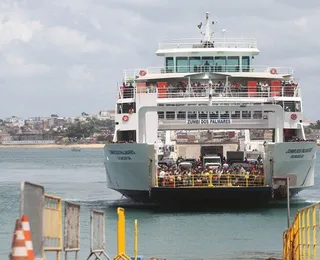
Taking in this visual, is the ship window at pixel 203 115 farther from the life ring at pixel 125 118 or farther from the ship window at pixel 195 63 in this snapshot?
the ship window at pixel 195 63

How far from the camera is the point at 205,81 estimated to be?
140 feet

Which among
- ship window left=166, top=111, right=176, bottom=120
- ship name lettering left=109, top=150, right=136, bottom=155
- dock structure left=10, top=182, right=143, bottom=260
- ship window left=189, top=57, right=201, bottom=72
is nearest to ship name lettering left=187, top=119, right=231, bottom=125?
ship window left=166, top=111, right=176, bottom=120

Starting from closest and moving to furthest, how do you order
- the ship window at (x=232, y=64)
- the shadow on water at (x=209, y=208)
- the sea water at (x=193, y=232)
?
the sea water at (x=193, y=232)
the shadow on water at (x=209, y=208)
the ship window at (x=232, y=64)

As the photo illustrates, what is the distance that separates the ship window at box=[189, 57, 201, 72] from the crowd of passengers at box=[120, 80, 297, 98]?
2.64 meters

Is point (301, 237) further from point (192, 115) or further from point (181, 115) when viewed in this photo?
point (181, 115)

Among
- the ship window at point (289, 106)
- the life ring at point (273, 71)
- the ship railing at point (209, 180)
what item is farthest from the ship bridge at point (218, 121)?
the life ring at point (273, 71)

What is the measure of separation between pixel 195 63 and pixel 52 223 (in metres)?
34.8

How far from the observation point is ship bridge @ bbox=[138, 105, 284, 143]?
122ft

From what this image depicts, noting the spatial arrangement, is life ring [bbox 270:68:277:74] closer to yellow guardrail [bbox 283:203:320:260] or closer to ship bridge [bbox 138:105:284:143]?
ship bridge [bbox 138:105:284:143]

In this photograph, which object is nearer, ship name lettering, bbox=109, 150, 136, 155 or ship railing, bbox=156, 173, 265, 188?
ship railing, bbox=156, 173, 265, 188

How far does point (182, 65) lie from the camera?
45.7 meters

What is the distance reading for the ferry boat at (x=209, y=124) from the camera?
37.2 metres

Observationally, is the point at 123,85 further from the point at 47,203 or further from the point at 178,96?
the point at 47,203

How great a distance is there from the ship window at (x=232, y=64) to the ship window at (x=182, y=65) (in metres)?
1.91
